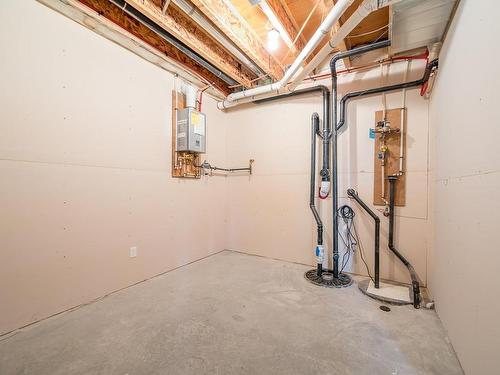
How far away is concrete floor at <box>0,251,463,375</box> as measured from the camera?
141 centimetres

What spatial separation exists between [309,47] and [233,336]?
2.52 m

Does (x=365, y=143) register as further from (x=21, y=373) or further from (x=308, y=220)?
(x=21, y=373)

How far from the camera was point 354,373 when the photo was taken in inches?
53.2

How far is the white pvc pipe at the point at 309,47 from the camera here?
170cm

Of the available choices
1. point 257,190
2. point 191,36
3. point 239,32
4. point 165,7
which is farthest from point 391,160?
point 165,7

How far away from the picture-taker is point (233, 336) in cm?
169

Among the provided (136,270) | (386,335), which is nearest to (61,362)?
(136,270)

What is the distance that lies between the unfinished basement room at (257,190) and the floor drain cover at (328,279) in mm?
33

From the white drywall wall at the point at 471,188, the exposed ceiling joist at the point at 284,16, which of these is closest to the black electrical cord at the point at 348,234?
the white drywall wall at the point at 471,188

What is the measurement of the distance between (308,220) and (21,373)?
9.60 feet

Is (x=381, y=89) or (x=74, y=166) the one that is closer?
(x=74, y=166)

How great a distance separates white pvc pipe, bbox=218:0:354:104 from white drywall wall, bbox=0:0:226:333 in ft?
3.50

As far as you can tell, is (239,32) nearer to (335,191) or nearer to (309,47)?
(309,47)

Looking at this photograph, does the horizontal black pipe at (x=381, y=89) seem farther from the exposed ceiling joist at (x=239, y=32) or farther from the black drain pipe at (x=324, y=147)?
the exposed ceiling joist at (x=239, y=32)
